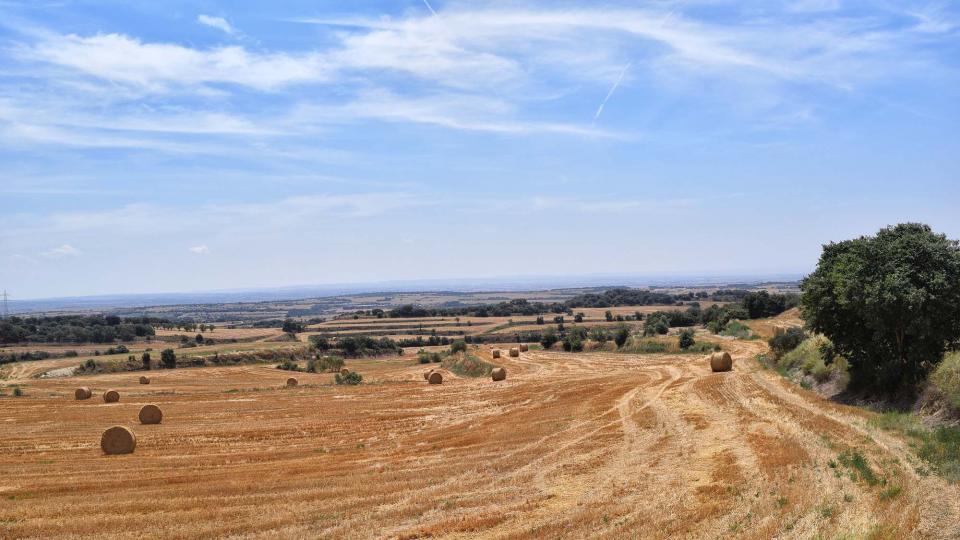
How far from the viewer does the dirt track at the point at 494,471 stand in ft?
41.6

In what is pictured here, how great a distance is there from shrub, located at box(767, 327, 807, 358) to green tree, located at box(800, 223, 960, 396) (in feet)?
41.2

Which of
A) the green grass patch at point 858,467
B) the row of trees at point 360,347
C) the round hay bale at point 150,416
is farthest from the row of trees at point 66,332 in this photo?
the green grass patch at point 858,467

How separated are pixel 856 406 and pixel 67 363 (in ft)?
267

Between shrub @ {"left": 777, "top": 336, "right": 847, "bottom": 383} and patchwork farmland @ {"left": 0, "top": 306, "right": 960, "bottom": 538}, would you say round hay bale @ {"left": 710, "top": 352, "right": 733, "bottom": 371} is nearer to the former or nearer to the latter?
patchwork farmland @ {"left": 0, "top": 306, "right": 960, "bottom": 538}

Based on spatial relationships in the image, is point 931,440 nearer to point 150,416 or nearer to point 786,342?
point 786,342

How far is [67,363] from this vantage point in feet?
265

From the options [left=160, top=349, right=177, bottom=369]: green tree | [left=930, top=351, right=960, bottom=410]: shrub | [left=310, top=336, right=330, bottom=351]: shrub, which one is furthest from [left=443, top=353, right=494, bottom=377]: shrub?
[left=310, top=336, right=330, bottom=351]: shrub

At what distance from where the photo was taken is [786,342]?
37156 mm

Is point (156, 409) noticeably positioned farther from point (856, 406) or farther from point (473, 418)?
point (856, 406)

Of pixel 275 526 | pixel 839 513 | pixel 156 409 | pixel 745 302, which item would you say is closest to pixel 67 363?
pixel 156 409

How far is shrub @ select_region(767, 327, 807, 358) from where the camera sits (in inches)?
1454

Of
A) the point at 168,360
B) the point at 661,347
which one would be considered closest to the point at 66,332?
the point at 168,360

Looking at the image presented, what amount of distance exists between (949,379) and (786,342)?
17.9m

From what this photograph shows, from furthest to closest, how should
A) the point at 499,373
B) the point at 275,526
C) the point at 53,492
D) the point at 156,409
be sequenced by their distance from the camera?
the point at 499,373, the point at 156,409, the point at 53,492, the point at 275,526
